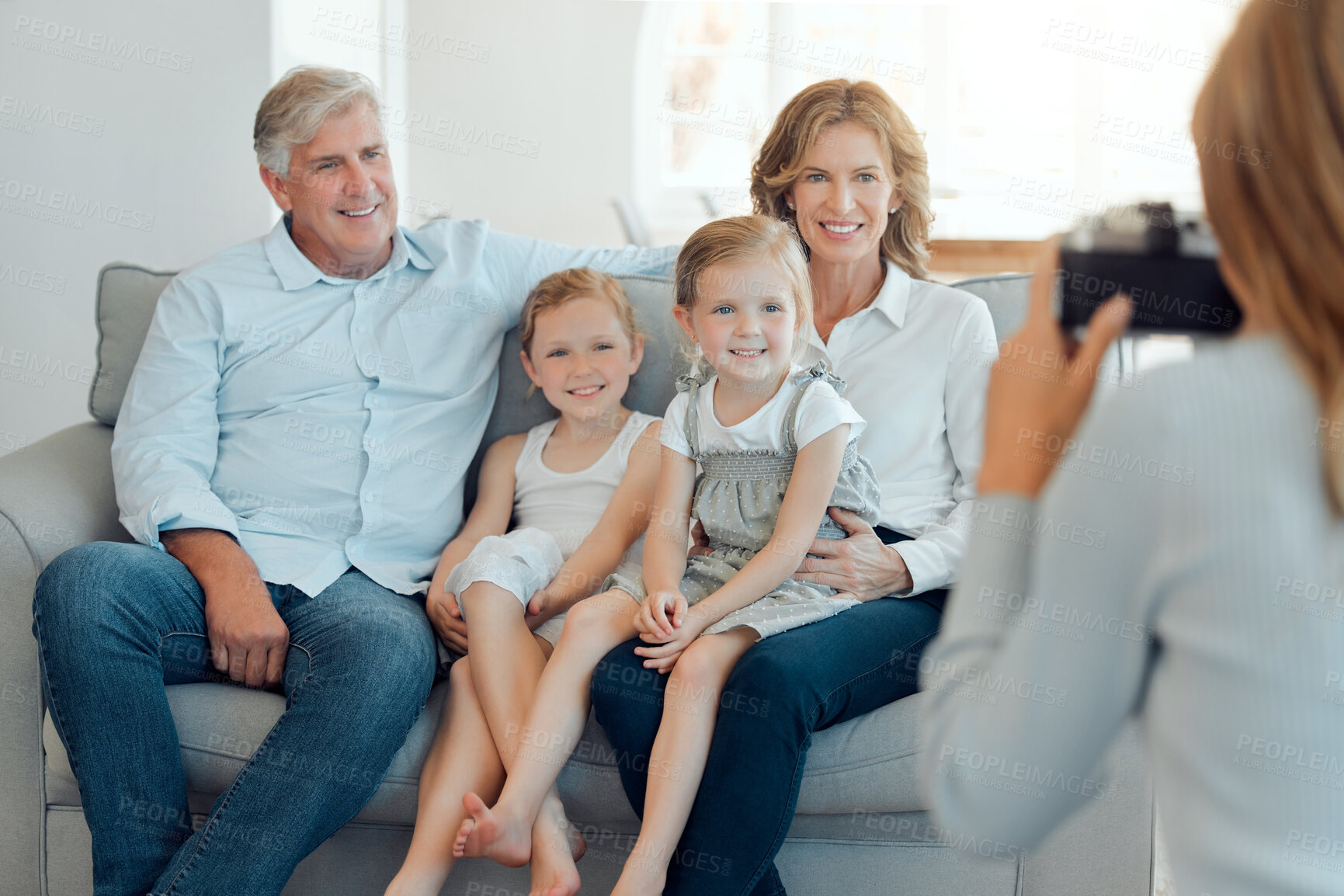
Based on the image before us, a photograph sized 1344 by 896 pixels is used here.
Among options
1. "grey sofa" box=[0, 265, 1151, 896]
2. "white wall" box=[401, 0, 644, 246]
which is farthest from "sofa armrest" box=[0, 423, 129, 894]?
"white wall" box=[401, 0, 644, 246]

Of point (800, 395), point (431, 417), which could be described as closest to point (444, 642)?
point (431, 417)

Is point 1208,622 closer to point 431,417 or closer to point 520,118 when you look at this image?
point 431,417

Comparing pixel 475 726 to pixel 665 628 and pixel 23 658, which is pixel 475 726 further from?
pixel 23 658

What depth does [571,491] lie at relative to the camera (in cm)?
174

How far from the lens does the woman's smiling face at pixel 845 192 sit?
5.53 feet

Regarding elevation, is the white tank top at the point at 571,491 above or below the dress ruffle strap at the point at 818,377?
below

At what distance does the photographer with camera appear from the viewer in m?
0.50

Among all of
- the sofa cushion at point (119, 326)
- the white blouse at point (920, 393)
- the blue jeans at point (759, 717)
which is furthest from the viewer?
the sofa cushion at point (119, 326)

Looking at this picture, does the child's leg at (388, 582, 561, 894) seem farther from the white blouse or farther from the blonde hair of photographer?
the blonde hair of photographer

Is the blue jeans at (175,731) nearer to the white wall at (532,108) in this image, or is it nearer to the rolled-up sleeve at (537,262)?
the rolled-up sleeve at (537,262)

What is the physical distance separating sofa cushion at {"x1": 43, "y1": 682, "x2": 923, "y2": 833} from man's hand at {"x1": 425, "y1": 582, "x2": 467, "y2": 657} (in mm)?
107

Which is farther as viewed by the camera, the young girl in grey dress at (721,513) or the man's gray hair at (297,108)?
the man's gray hair at (297,108)

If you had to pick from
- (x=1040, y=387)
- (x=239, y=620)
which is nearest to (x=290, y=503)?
(x=239, y=620)

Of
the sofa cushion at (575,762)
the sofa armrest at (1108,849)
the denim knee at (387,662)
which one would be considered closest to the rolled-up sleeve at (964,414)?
the sofa cushion at (575,762)
